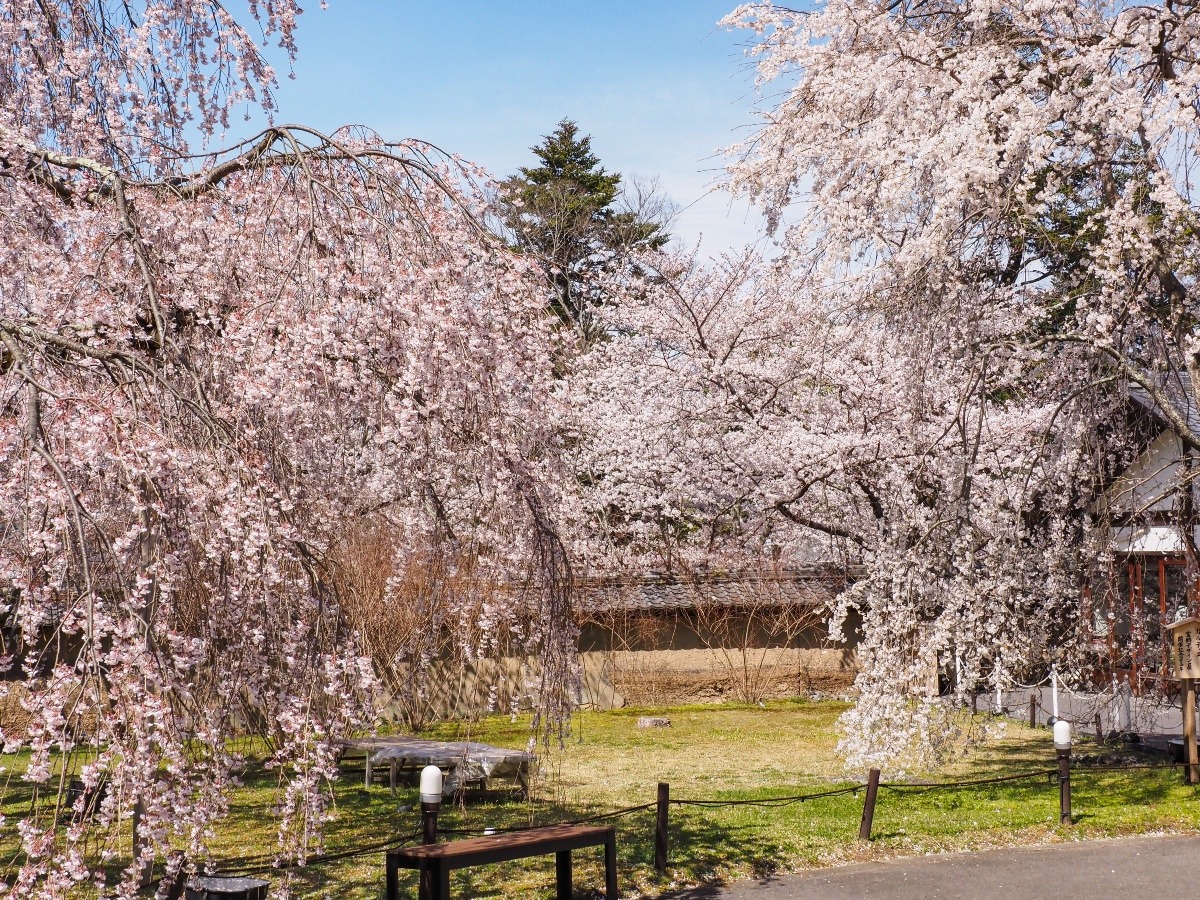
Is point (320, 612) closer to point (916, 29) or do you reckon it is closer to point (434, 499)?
point (434, 499)

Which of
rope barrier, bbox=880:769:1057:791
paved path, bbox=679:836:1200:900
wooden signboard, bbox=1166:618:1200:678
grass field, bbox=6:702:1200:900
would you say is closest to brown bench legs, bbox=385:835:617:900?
grass field, bbox=6:702:1200:900

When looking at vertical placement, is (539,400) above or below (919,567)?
above

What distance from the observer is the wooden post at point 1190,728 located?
10.5 metres

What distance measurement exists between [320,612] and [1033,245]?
10.2 metres

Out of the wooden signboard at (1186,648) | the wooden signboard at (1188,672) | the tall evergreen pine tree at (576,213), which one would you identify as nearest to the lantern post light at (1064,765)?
the wooden signboard at (1188,672)

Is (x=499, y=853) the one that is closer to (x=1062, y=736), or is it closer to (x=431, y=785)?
(x=431, y=785)

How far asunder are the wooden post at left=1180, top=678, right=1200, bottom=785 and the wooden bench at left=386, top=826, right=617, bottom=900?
6.95 meters

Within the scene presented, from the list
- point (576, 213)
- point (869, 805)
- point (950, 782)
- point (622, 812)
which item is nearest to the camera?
point (622, 812)

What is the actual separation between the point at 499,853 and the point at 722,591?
13.0 metres

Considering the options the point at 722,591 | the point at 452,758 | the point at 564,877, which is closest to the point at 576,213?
the point at 722,591

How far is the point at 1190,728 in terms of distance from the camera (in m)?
10.8

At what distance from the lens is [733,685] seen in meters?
18.8

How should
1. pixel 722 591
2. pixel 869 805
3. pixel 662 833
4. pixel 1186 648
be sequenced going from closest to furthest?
pixel 662 833 → pixel 869 805 → pixel 1186 648 → pixel 722 591

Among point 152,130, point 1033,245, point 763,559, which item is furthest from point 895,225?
point 763,559
